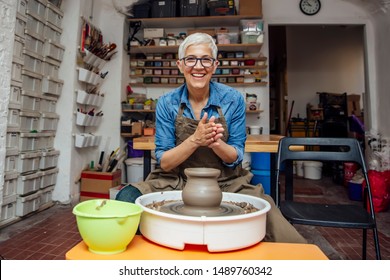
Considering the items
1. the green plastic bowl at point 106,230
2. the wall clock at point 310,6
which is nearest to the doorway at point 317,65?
the wall clock at point 310,6

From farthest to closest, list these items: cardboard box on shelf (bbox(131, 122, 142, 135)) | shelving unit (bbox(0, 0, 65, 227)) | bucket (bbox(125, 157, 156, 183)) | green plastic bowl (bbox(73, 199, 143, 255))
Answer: cardboard box on shelf (bbox(131, 122, 142, 135)), bucket (bbox(125, 157, 156, 183)), shelving unit (bbox(0, 0, 65, 227)), green plastic bowl (bbox(73, 199, 143, 255))

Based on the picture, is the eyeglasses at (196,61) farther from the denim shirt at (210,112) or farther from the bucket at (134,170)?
the bucket at (134,170)

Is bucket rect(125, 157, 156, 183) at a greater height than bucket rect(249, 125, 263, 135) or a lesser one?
lesser

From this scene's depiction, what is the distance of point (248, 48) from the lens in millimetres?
3496

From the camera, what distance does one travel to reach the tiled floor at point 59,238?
167cm

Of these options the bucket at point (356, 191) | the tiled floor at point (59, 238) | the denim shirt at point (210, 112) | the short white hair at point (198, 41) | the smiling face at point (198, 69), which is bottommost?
the tiled floor at point (59, 238)

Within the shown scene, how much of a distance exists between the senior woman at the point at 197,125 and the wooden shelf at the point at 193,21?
255 centimetres

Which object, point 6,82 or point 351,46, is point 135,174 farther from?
point 351,46

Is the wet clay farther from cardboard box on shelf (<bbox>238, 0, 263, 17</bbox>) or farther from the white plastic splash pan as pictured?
cardboard box on shelf (<bbox>238, 0, 263, 17</bbox>)

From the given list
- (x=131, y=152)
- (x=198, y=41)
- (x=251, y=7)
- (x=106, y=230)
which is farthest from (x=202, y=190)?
(x=251, y=7)

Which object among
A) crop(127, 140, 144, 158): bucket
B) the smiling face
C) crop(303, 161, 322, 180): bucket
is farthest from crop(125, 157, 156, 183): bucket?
crop(303, 161, 322, 180): bucket

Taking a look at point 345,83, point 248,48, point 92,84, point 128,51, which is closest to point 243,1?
point 248,48

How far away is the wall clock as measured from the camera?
3.63 metres

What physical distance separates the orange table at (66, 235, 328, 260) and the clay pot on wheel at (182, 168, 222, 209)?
12 centimetres
